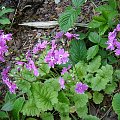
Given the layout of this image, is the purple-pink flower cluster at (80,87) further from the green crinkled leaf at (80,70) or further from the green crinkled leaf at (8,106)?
the green crinkled leaf at (8,106)

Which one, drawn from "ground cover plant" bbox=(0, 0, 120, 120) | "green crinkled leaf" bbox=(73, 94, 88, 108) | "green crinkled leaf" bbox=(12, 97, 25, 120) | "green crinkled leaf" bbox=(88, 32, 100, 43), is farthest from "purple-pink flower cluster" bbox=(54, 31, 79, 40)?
"green crinkled leaf" bbox=(12, 97, 25, 120)

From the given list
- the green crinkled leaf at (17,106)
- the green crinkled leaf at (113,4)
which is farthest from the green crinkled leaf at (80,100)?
the green crinkled leaf at (113,4)

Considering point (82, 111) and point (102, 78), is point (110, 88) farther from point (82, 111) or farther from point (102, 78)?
point (82, 111)

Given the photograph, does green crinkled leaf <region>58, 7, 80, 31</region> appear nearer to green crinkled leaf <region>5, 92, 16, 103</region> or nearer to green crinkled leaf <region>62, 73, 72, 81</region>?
green crinkled leaf <region>62, 73, 72, 81</region>

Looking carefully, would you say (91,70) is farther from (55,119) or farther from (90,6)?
(90,6)

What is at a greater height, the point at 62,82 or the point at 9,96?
the point at 62,82

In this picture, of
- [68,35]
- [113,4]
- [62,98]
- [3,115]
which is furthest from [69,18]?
[3,115]
